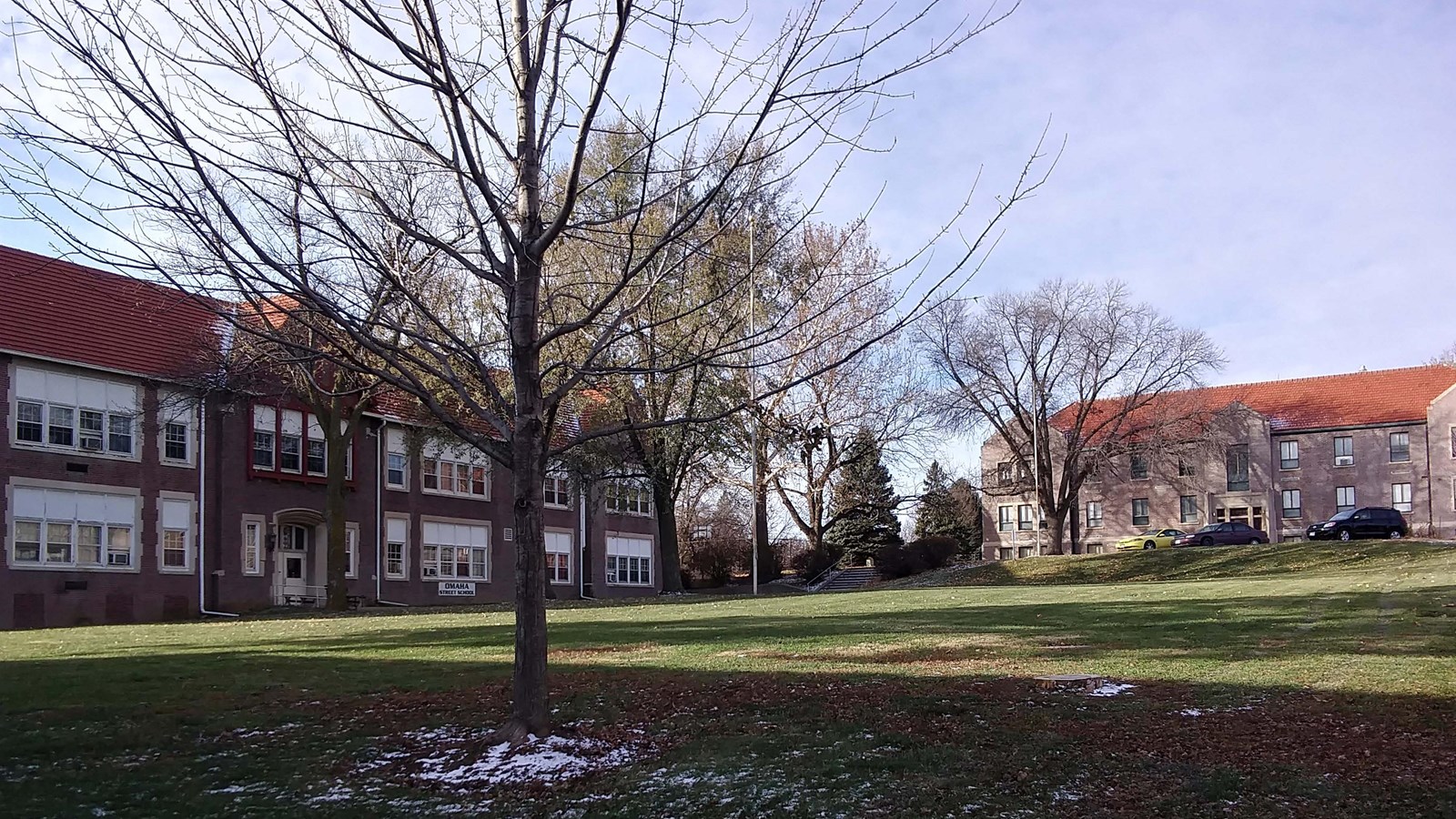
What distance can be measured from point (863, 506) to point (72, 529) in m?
31.8

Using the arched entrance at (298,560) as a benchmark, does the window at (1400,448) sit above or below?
above

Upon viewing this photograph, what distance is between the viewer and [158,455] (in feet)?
120

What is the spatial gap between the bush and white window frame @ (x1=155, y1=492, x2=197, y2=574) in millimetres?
28944

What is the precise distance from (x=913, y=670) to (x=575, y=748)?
469 centimetres

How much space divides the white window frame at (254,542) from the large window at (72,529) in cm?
386

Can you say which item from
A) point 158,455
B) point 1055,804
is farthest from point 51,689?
point 158,455

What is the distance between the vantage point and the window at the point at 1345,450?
2813 inches

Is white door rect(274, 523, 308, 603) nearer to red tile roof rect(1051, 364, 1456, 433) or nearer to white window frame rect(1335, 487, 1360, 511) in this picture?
red tile roof rect(1051, 364, 1456, 433)

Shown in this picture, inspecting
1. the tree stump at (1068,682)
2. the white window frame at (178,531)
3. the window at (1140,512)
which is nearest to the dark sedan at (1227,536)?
the window at (1140,512)

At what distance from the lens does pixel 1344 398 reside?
242ft

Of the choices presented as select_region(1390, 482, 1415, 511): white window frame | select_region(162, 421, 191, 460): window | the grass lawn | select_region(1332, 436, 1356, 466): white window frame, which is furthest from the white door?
select_region(1390, 482, 1415, 511): white window frame

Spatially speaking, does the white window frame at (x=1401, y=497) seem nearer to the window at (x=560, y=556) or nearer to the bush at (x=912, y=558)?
the bush at (x=912, y=558)

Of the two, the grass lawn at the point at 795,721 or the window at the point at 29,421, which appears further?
the window at the point at 29,421

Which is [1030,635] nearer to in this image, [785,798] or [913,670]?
[913,670]
